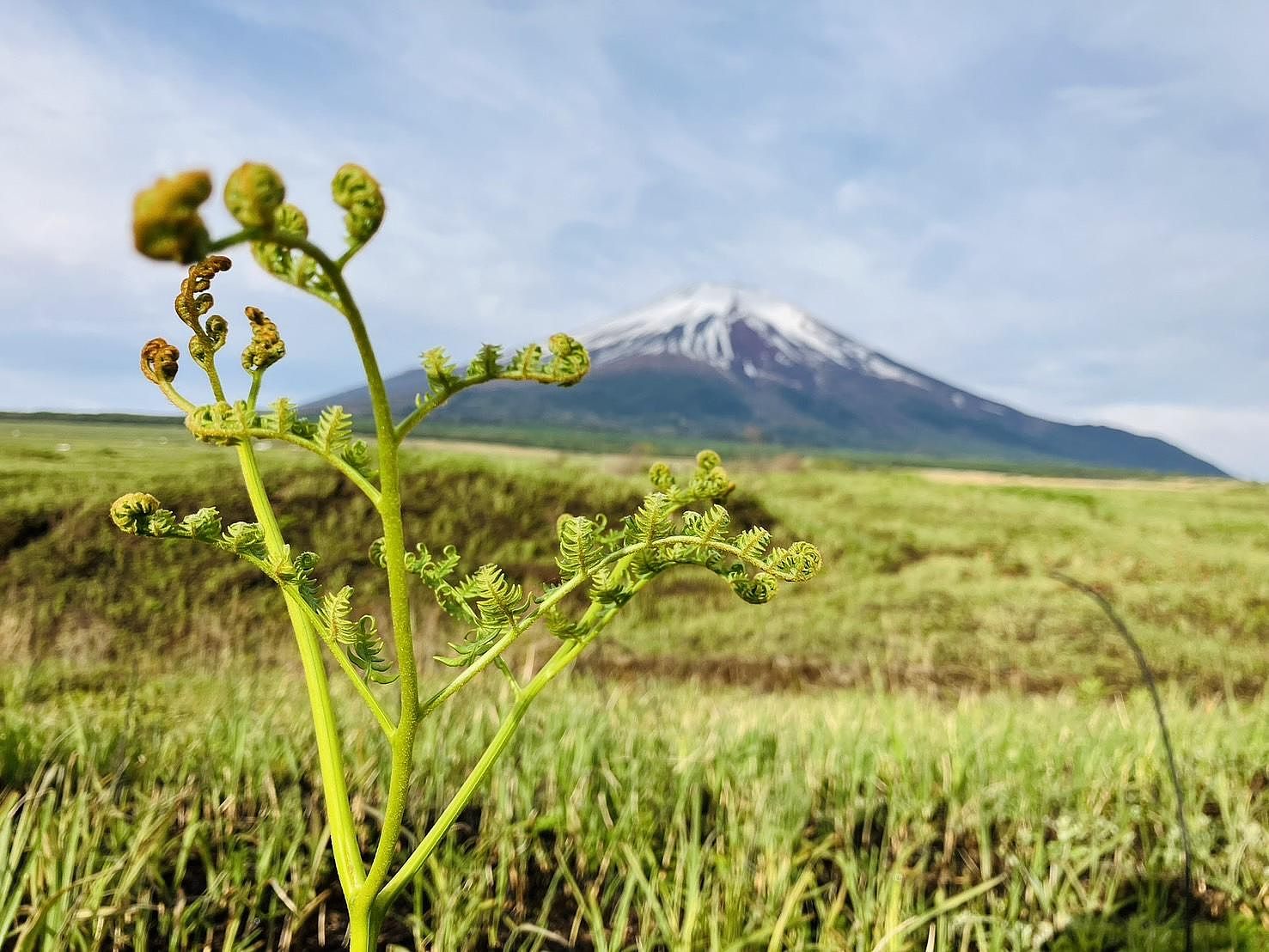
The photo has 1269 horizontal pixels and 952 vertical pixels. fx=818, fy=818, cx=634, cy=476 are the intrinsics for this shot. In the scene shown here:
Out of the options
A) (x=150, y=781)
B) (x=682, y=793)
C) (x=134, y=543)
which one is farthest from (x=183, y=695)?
(x=134, y=543)

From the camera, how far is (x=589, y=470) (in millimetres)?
9008

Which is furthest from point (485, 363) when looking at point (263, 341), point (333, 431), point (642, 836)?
point (642, 836)

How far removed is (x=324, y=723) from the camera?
0.74m

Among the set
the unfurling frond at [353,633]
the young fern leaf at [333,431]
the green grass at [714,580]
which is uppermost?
the young fern leaf at [333,431]

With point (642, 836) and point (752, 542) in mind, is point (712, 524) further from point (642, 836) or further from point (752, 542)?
point (642, 836)

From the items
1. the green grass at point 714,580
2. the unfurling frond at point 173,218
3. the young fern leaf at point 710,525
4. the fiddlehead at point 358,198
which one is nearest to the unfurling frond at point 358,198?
the fiddlehead at point 358,198

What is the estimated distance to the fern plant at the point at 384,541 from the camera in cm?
59

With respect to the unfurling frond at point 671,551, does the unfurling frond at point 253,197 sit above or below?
above

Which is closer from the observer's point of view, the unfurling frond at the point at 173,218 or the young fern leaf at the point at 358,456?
the unfurling frond at the point at 173,218

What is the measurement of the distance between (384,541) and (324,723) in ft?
0.63

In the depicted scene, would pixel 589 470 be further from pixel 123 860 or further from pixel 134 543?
pixel 123 860

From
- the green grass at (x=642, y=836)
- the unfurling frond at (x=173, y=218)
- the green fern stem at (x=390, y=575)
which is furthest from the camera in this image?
the green grass at (x=642, y=836)

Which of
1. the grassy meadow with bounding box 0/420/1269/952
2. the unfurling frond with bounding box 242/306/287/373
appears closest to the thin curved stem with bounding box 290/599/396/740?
the unfurling frond with bounding box 242/306/287/373

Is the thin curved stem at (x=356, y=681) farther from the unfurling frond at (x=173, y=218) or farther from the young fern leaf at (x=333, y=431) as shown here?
the unfurling frond at (x=173, y=218)
